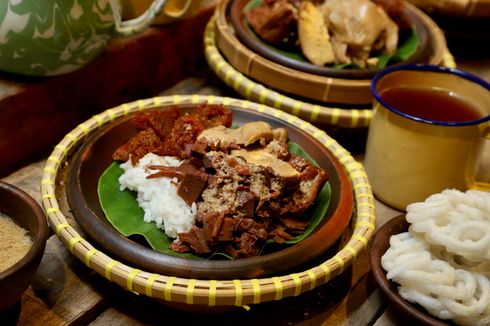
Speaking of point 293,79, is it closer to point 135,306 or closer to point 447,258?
point 447,258

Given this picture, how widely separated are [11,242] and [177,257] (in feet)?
1.54

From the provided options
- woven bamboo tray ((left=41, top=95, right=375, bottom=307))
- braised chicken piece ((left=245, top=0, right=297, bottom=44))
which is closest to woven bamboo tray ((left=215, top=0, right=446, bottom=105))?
braised chicken piece ((left=245, top=0, right=297, bottom=44))

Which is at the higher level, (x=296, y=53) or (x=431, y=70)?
(x=431, y=70)

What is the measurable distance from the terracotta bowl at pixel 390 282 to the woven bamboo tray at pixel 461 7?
1761 millimetres

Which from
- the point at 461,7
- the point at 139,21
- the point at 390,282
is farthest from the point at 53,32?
the point at 461,7

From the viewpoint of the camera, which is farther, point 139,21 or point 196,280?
point 139,21

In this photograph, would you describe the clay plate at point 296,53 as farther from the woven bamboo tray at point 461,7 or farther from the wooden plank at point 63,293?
the wooden plank at point 63,293

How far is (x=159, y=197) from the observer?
181 cm

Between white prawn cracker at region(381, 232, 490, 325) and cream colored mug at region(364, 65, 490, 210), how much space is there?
1.63 ft

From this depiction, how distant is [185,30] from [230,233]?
5.05 feet

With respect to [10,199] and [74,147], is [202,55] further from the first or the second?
[10,199]

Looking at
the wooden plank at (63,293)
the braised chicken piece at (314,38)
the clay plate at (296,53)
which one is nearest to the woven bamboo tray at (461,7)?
the clay plate at (296,53)

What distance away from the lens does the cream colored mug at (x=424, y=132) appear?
1.99 m

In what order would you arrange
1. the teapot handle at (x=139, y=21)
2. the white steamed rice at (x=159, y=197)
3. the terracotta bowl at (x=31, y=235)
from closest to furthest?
1. the terracotta bowl at (x=31, y=235)
2. the white steamed rice at (x=159, y=197)
3. the teapot handle at (x=139, y=21)
